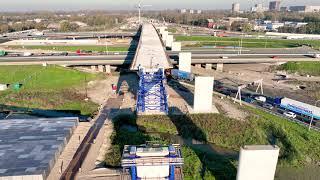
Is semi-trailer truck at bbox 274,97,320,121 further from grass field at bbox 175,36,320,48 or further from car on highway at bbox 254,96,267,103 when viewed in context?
grass field at bbox 175,36,320,48

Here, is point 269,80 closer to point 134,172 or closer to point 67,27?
point 134,172

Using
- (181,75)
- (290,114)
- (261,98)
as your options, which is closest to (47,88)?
(181,75)

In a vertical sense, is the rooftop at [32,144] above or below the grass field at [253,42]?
below

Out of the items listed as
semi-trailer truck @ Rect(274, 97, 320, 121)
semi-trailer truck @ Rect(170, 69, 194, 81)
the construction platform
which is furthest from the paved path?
semi-trailer truck @ Rect(274, 97, 320, 121)

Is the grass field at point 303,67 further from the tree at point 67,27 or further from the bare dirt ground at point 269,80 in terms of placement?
the tree at point 67,27

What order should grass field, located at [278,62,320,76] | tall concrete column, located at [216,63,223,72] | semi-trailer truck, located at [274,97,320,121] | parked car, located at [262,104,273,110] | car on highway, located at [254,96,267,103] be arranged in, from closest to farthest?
semi-trailer truck, located at [274,97,320,121], parked car, located at [262,104,273,110], car on highway, located at [254,96,267,103], grass field, located at [278,62,320,76], tall concrete column, located at [216,63,223,72]

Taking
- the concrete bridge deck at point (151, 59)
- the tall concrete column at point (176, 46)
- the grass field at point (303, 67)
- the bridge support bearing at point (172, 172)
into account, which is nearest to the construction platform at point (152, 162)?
the bridge support bearing at point (172, 172)

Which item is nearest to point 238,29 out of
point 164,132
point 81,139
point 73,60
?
point 73,60
